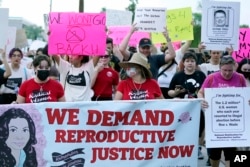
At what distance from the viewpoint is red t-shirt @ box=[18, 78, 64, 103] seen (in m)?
7.12

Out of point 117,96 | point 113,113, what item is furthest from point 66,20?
point 113,113

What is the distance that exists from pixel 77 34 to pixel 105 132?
256 cm

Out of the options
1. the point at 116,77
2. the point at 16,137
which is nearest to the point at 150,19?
the point at 116,77

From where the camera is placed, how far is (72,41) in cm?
870

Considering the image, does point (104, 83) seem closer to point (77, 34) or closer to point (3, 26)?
point (77, 34)

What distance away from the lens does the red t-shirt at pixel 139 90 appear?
7.22 metres

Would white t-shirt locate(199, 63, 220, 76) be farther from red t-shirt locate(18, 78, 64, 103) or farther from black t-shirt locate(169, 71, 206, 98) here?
red t-shirt locate(18, 78, 64, 103)

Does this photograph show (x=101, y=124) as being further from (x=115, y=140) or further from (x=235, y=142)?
(x=235, y=142)

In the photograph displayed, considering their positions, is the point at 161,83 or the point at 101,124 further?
the point at 161,83

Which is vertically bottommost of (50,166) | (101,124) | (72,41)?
(50,166)

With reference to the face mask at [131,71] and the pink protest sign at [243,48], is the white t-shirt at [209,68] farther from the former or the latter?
the face mask at [131,71]

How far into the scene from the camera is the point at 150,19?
33.6 feet

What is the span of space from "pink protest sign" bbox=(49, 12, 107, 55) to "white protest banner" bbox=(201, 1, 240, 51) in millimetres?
1531

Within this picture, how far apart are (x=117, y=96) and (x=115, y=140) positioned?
85 cm
